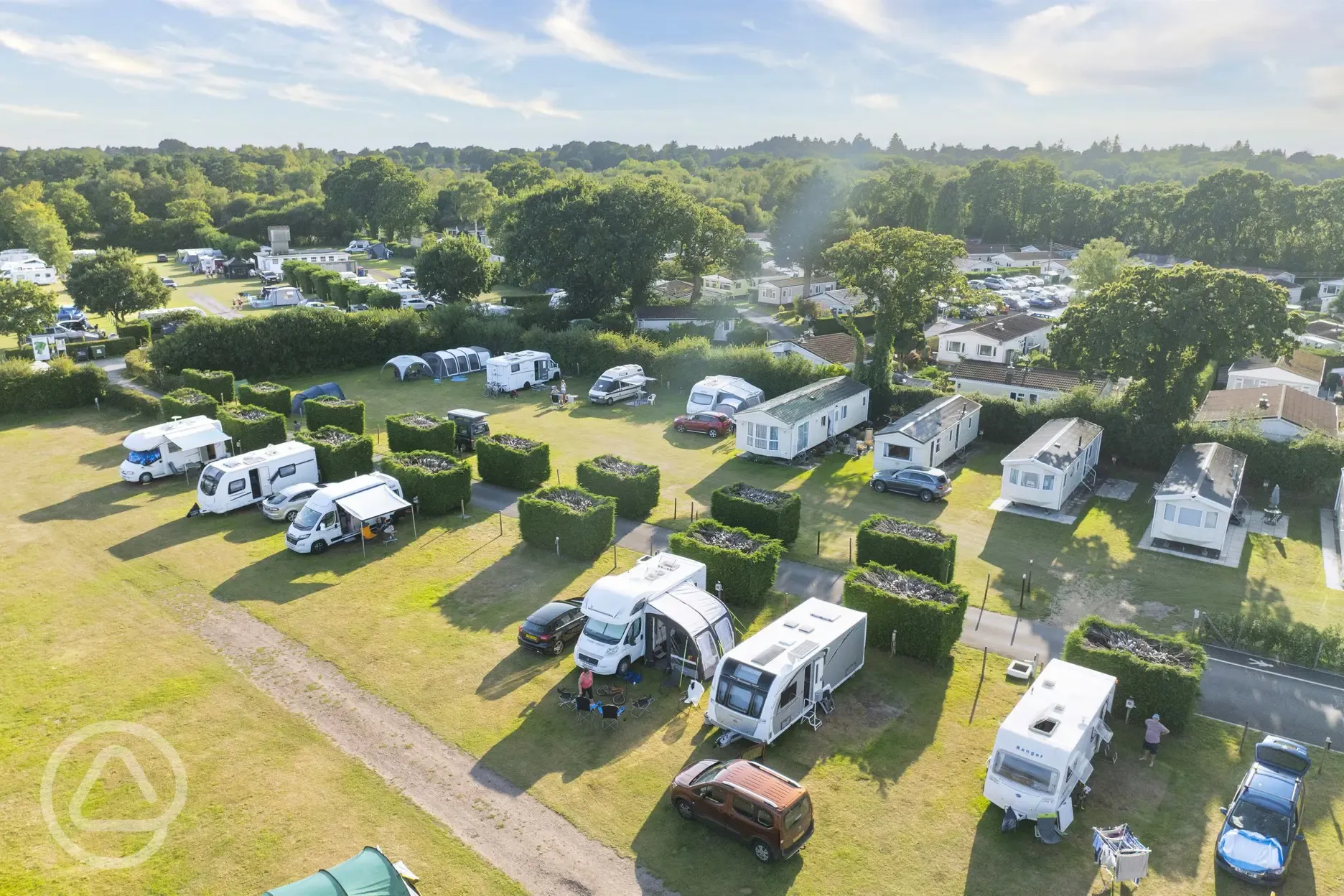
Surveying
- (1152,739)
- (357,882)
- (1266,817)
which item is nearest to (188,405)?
(357,882)

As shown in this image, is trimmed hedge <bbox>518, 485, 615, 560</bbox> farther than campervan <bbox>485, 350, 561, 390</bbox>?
No

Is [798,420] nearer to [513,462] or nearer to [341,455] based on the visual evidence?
[513,462]

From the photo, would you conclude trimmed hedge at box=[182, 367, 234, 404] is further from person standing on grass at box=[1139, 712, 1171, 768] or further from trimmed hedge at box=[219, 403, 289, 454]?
person standing on grass at box=[1139, 712, 1171, 768]

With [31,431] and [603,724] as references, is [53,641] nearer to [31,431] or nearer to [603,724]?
[603,724]

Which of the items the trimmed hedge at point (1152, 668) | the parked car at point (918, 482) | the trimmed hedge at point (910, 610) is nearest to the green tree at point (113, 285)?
the parked car at point (918, 482)

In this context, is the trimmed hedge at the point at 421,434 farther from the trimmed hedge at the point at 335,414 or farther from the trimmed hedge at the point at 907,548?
the trimmed hedge at the point at 907,548

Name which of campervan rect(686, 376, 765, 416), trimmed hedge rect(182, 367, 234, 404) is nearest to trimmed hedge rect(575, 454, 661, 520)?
campervan rect(686, 376, 765, 416)
